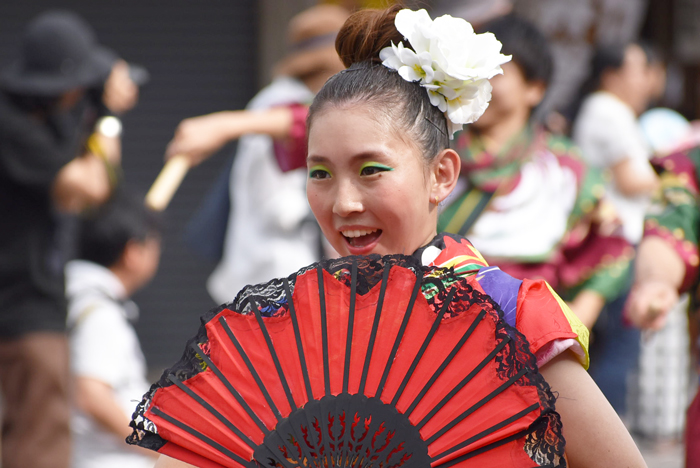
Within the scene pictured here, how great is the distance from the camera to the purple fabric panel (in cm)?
162

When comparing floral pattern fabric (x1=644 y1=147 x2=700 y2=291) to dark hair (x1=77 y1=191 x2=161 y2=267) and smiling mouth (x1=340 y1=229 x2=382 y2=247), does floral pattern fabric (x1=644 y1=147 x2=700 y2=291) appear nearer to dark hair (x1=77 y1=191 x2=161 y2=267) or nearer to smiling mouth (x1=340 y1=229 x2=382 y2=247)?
smiling mouth (x1=340 y1=229 x2=382 y2=247)

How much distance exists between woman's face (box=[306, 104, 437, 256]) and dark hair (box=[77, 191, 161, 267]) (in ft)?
9.41

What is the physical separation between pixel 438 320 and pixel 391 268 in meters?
0.12

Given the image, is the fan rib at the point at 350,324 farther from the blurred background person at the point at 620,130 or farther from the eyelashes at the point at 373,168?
the blurred background person at the point at 620,130

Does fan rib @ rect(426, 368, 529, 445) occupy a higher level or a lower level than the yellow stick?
lower

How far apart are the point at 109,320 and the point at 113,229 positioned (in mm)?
731

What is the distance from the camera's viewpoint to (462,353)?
4.88ft

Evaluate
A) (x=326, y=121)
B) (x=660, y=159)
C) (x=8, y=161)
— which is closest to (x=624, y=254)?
(x=660, y=159)

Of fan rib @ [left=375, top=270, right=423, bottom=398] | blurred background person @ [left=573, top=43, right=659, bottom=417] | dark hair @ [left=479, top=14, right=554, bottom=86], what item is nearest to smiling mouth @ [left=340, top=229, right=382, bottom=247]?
fan rib @ [left=375, top=270, right=423, bottom=398]

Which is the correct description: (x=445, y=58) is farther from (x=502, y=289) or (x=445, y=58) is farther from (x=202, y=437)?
(x=202, y=437)

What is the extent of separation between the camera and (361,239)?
1757mm

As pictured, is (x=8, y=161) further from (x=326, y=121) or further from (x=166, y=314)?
(x=166, y=314)

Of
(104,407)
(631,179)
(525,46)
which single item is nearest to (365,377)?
(104,407)

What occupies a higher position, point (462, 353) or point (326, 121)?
point (326, 121)
